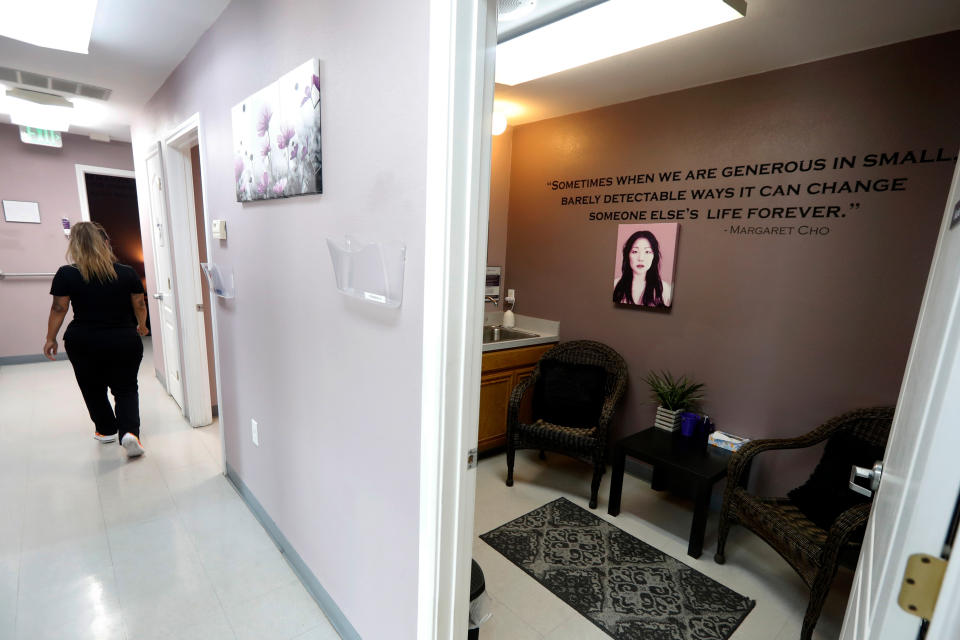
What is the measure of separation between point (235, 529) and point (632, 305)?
2661 mm

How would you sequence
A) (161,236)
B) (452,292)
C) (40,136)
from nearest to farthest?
(452,292), (161,236), (40,136)

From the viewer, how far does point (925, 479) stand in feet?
1.82

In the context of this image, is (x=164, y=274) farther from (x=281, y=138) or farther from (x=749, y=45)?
(x=749, y=45)

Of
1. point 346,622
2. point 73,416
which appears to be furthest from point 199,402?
point 346,622

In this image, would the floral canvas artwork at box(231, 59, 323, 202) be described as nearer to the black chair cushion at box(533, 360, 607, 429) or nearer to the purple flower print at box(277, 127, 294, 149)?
the purple flower print at box(277, 127, 294, 149)

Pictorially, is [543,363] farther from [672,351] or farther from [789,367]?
[789,367]

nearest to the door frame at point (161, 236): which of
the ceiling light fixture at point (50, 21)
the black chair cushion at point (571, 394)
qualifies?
the ceiling light fixture at point (50, 21)

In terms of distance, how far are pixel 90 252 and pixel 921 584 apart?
349 centimetres

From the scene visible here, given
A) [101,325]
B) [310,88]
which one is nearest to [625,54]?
[310,88]

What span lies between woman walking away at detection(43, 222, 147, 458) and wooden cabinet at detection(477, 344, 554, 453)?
7.48 feet

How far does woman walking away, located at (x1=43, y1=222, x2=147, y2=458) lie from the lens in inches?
97.9

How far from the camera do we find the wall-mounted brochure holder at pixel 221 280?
2281 millimetres

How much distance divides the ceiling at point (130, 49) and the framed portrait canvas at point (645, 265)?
250 centimetres

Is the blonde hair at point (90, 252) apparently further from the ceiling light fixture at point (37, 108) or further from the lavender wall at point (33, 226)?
the lavender wall at point (33, 226)
